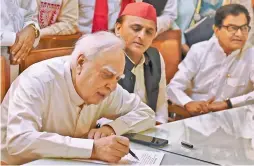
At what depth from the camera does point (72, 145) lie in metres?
1.47

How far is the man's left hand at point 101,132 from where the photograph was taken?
1.71 metres

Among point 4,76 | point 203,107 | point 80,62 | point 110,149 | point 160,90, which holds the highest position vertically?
point 80,62

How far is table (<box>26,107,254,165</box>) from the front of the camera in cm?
156

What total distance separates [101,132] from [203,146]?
0.40 metres

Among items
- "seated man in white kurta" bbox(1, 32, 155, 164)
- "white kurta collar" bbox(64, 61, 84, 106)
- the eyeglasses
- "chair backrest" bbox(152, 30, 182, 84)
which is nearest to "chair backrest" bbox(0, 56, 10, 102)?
"seated man in white kurta" bbox(1, 32, 155, 164)

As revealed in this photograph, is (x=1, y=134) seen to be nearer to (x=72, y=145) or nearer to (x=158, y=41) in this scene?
(x=72, y=145)

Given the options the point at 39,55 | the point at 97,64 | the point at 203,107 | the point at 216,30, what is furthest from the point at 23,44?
the point at 216,30

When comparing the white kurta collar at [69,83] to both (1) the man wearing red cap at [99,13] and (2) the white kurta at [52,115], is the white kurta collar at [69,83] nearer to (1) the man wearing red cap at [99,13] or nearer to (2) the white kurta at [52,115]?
(2) the white kurta at [52,115]

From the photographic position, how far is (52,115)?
165 cm

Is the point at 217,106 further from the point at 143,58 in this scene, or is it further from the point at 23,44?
the point at 23,44

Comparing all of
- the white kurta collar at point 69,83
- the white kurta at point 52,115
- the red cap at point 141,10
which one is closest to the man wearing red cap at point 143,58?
the red cap at point 141,10

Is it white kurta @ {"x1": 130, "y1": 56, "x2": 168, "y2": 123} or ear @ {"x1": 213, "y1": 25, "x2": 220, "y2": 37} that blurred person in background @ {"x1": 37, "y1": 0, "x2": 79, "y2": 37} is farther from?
ear @ {"x1": 213, "y1": 25, "x2": 220, "y2": 37}

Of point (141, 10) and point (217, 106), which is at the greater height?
point (141, 10)

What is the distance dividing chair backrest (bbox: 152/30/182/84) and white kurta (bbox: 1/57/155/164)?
31.0 inches
